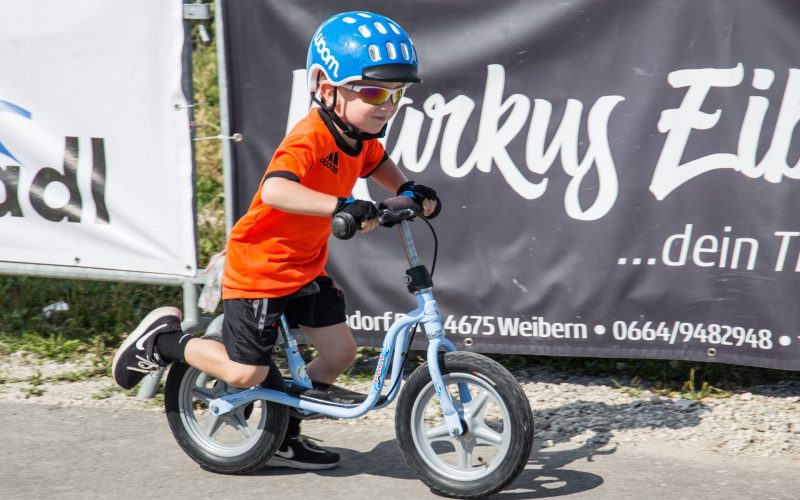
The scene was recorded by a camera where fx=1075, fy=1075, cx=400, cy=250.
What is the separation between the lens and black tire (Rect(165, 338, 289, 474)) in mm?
4301

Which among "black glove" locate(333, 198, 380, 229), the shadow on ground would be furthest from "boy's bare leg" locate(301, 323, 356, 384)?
"black glove" locate(333, 198, 380, 229)

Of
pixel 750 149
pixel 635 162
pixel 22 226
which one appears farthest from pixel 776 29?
pixel 22 226

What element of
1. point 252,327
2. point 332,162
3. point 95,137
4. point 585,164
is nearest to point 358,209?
point 332,162

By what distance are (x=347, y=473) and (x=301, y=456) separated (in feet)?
0.67

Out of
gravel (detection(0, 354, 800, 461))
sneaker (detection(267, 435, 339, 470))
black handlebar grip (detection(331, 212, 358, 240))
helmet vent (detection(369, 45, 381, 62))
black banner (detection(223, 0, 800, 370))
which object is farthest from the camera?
black banner (detection(223, 0, 800, 370))

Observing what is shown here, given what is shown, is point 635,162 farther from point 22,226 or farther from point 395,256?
point 22,226

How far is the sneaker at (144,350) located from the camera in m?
4.39

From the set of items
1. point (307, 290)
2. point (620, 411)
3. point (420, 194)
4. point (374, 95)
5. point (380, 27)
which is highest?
point (380, 27)

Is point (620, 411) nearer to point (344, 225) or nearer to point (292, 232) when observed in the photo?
point (292, 232)

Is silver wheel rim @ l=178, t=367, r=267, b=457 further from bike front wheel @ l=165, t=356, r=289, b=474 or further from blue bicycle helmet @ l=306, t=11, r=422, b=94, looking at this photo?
blue bicycle helmet @ l=306, t=11, r=422, b=94

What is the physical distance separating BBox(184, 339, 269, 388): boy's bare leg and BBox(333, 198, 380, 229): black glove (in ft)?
2.75

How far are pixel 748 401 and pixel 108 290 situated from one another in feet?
12.0

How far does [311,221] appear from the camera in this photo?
4.14m

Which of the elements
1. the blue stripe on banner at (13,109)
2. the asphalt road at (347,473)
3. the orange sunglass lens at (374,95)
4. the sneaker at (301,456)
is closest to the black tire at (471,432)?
the asphalt road at (347,473)
